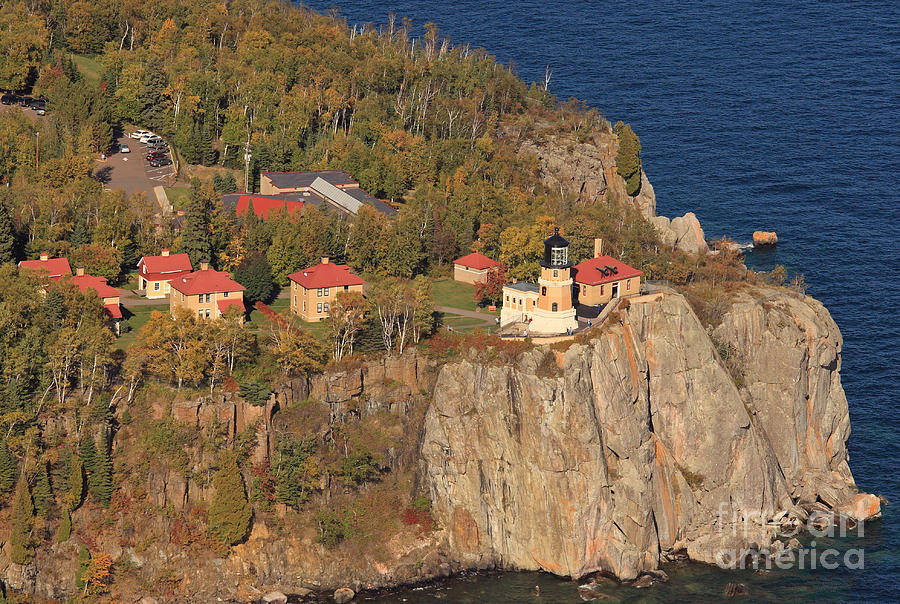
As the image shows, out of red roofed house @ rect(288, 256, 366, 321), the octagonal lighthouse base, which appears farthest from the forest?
the octagonal lighthouse base

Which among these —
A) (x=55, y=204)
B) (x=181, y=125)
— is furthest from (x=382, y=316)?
(x=181, y=125)

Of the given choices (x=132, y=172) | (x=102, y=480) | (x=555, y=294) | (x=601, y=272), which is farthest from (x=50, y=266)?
(x=601, y=272)

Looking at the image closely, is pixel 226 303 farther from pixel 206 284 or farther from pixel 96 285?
pixel 96 285

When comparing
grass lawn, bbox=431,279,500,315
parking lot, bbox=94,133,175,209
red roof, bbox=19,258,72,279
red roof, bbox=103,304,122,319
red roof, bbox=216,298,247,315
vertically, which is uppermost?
parking lot, bbox=94,133,175,209

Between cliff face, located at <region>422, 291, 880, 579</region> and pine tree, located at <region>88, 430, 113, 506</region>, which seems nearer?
pine tree, located at <region>88, 430, 113, 506</region>

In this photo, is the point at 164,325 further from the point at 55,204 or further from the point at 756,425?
the point at 756,425

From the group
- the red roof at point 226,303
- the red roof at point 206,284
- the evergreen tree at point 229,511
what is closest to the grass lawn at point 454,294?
the red roof at point 226,303

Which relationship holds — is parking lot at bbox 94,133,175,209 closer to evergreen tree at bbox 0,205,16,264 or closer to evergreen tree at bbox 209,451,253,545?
evergreen tree at bbox 0,205,16,264
